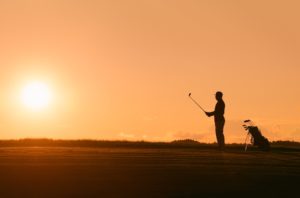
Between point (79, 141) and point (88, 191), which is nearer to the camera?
point (88, 191)

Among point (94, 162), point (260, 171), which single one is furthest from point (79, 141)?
point (260, 171)

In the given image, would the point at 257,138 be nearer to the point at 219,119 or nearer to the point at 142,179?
the point at 219,119

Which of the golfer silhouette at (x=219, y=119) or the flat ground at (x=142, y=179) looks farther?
the golfer silhouette at (x=219, y=119)

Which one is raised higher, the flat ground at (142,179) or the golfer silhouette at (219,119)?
the golfer silhouette at (219,119)

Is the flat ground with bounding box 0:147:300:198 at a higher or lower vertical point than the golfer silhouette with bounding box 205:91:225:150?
lower

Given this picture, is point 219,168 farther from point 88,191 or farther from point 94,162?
point 88,191

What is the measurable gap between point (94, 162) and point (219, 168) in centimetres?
340

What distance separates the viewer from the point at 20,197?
31.6 feet

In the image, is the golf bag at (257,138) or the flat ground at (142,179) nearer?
the flat ground at (142,179)

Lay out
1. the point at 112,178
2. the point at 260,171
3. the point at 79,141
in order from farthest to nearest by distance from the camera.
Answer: the point at 79,141
the point at 260,171
the point at 112,178

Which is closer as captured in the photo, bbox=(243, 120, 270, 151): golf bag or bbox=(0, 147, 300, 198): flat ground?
bbox=(0, 147, 300, 198): flat ground

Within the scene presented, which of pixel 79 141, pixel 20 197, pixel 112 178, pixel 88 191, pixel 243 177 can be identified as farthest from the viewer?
pixel 79 141

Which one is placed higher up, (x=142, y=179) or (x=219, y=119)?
(x=219, y=119)

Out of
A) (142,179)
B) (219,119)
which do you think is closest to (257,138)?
(219,119)
